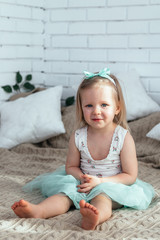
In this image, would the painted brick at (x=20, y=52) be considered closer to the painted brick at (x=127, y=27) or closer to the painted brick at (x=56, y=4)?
the painted brick at (x=56, y=4)

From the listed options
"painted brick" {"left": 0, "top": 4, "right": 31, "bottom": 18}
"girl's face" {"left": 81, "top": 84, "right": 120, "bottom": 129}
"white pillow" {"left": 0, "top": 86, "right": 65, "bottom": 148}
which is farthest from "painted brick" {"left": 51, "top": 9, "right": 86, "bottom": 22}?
"girl's face" {"left": 81, "top": 84, "right": 120, "bottom": 129}

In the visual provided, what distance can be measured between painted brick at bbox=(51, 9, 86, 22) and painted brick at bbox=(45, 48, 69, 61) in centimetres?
24

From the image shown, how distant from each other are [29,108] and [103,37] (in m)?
0.84

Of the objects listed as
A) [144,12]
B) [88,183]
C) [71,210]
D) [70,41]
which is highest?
[144,12]

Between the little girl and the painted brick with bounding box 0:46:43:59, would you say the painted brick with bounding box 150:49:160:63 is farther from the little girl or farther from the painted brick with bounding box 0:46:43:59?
the little girl

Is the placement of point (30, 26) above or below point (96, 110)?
above

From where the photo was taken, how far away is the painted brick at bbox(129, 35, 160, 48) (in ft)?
9.95

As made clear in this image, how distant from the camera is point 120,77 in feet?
9.79

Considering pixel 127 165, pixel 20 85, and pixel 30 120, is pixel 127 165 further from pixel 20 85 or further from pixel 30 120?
pixel 20 85

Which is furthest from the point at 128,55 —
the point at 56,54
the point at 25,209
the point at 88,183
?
the point at 25,209

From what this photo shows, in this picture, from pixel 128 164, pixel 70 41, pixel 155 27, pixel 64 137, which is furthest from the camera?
pixel 70 41

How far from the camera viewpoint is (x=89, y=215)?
4.69ft

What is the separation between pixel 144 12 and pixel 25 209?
2001 mm

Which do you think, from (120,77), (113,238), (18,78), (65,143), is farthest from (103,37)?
(113,238)
